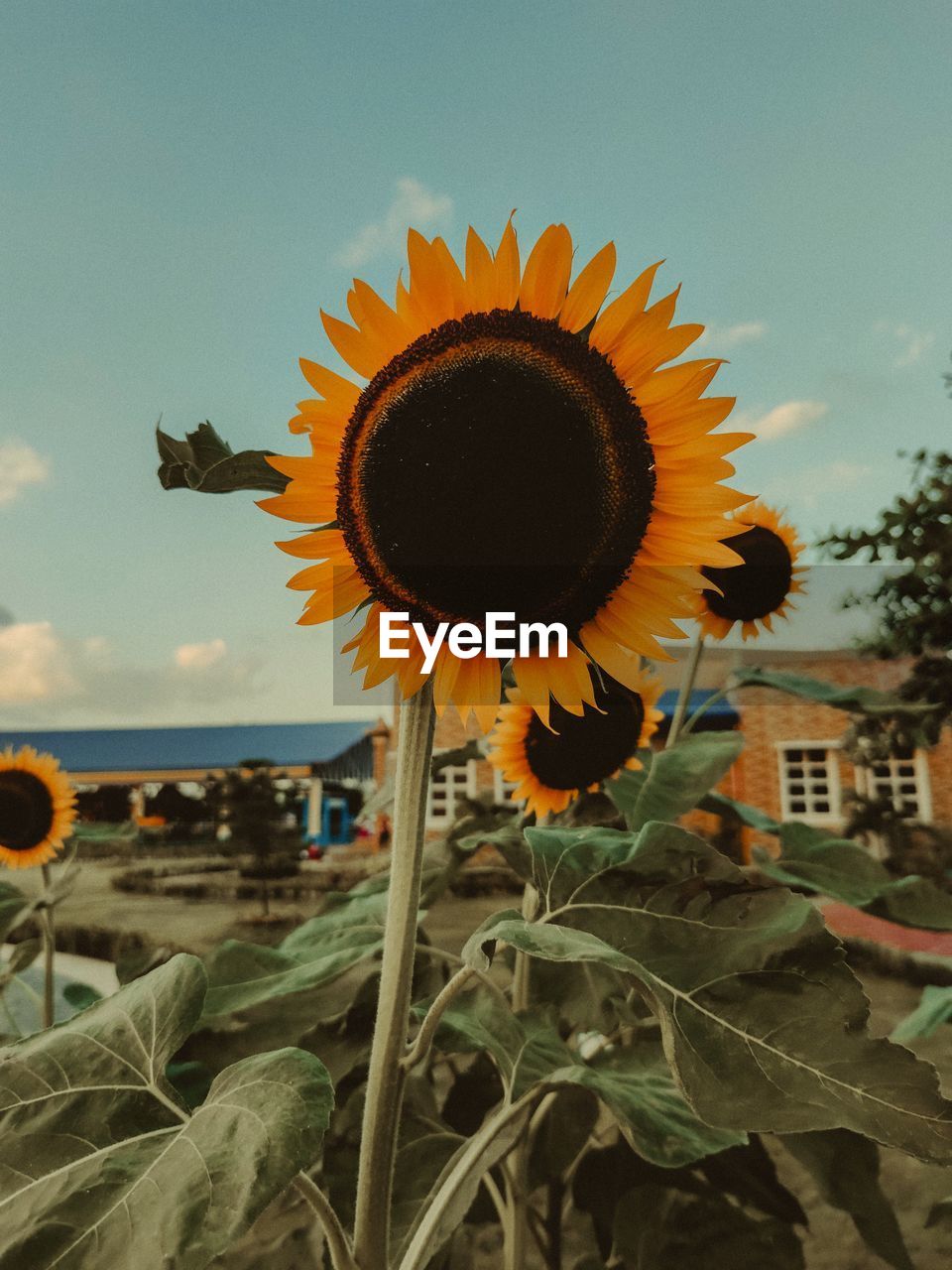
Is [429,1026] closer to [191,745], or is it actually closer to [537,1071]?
[537,1071]

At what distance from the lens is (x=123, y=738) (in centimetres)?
1548

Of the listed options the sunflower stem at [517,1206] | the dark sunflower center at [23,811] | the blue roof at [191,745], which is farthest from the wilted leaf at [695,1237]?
the blue roof at [191,745]

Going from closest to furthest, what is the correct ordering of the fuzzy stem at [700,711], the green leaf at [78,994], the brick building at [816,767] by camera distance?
the fuzzy stem at [700,711] → the green leaf at [78,994] → the brick building at [816,767]

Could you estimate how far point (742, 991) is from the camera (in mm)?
656

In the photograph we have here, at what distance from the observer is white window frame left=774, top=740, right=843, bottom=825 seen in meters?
12.7

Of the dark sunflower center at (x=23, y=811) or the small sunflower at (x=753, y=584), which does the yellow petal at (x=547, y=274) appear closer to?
the small sunflower at (x=753, y=584)

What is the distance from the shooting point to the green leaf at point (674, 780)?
1.16 m

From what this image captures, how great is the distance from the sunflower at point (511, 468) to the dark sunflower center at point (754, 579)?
0.90 m

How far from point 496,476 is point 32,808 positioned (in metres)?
2.11

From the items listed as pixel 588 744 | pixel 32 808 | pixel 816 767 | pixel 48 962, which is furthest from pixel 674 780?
pixel 816 767

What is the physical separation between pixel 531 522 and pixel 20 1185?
59 cm

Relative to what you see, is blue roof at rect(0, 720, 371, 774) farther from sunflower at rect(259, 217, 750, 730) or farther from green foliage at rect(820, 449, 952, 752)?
sunflower at rect(259, 217, 750, 730)

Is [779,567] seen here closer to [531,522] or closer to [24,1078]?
[531,522]

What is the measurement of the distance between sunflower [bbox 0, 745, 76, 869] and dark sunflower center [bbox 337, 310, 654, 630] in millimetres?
1894
